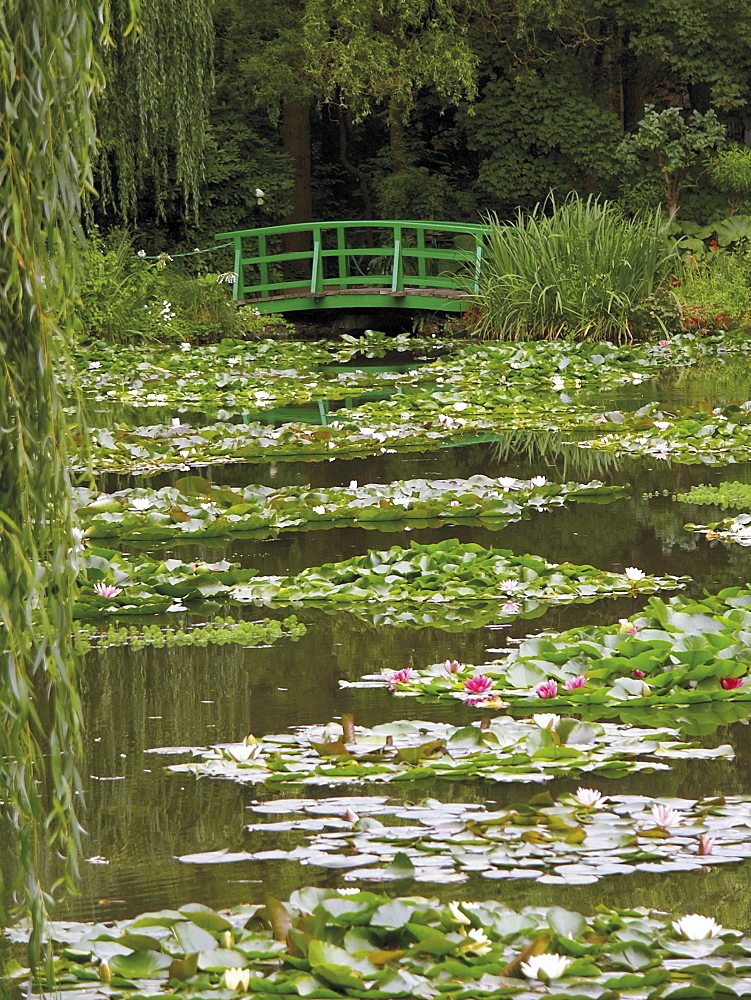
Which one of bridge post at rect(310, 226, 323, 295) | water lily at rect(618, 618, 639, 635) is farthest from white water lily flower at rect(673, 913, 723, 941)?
bridge post at rect(310, 226, 323, 295)

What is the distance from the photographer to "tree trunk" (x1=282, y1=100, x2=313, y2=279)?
21.9m

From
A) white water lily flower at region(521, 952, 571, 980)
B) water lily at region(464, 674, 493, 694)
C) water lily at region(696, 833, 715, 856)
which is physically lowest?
water lily at region(464, 674, 493, 694)

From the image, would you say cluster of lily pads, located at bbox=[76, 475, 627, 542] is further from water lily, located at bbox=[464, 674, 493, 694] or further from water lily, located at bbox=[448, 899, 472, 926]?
water lily, located at bbox=[448, 899, 472, 926]

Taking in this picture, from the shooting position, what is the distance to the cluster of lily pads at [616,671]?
3.32 metres

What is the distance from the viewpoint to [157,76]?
44.2 ft

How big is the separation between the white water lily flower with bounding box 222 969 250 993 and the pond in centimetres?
32

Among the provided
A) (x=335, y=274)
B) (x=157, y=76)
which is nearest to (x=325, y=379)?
(x=157, y=76)

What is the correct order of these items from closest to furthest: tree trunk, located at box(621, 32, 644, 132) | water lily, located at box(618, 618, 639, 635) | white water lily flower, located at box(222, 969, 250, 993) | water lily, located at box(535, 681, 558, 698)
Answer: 1. white water lily flower, located at box(222, 969, 250, 993)
2. water lily, located at box(535, 681, 558, 698)
3. water lily, located at box(618, 618, 639, 635)
4. tree trunk, located at box(621, 32, 644, 132)

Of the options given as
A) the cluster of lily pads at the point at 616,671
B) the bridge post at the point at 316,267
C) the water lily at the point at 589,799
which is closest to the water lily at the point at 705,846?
the water lily at the point at 589,799

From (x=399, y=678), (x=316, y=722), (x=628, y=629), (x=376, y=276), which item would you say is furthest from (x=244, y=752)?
(x=376, y=276)

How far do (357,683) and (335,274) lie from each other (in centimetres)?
2096

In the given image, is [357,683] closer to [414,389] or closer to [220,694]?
[220,694]

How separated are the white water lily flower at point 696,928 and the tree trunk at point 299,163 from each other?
66.0ft

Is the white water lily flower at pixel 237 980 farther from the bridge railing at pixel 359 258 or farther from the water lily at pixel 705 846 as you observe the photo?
the bridge railing at pixel 359 258
